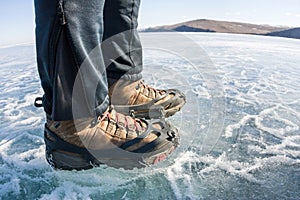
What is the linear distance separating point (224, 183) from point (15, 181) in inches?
19.6

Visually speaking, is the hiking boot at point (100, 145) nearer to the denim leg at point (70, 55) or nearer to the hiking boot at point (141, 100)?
the denim leg at point (70, 55)

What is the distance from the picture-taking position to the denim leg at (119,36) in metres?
0.89

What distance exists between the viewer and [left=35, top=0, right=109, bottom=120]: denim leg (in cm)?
59

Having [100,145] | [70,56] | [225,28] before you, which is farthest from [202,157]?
[225,28]

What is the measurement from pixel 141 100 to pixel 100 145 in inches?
12.9

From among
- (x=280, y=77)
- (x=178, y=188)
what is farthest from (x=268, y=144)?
(x=280, y=77)

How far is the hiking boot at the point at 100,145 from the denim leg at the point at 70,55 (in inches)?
1.4

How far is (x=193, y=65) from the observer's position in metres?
2.25

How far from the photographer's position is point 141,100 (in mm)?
1004

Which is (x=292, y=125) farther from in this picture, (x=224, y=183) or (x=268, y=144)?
(x=224, y=183)

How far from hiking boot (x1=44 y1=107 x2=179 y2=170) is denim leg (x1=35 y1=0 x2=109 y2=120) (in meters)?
0.04

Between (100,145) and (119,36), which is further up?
(119,36)

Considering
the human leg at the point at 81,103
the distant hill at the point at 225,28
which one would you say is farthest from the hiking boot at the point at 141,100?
the distant hill at the point at 225,28

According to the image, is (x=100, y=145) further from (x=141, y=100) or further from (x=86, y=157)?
(x=141, y=100)
